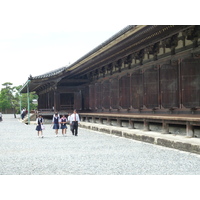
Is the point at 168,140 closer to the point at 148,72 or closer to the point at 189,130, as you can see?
the point at 189,130

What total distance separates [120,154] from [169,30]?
20.5 feet

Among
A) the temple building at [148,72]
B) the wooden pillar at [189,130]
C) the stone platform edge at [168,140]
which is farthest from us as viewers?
the temple building at [148,72]

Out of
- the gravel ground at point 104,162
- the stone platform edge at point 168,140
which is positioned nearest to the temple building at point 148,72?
the stone platform edge at point 168,140

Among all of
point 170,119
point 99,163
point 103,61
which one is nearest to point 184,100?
point 170,119

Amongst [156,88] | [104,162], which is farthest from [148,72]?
[104,162]

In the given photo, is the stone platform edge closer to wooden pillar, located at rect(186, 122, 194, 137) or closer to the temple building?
wooden pillar, located at rect(186, 122, 194, 137)

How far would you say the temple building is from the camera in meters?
16.2

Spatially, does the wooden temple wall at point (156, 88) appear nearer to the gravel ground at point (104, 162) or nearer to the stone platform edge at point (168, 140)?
the stone platform edge at point (168, 140)

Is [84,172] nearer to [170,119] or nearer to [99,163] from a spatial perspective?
[99,163]

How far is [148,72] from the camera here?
20891 millimetres

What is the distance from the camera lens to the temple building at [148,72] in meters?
16.2

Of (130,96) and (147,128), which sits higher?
(130,96)

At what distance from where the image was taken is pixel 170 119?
16.2 m

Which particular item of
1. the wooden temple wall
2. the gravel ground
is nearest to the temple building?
the wooden temple wall
